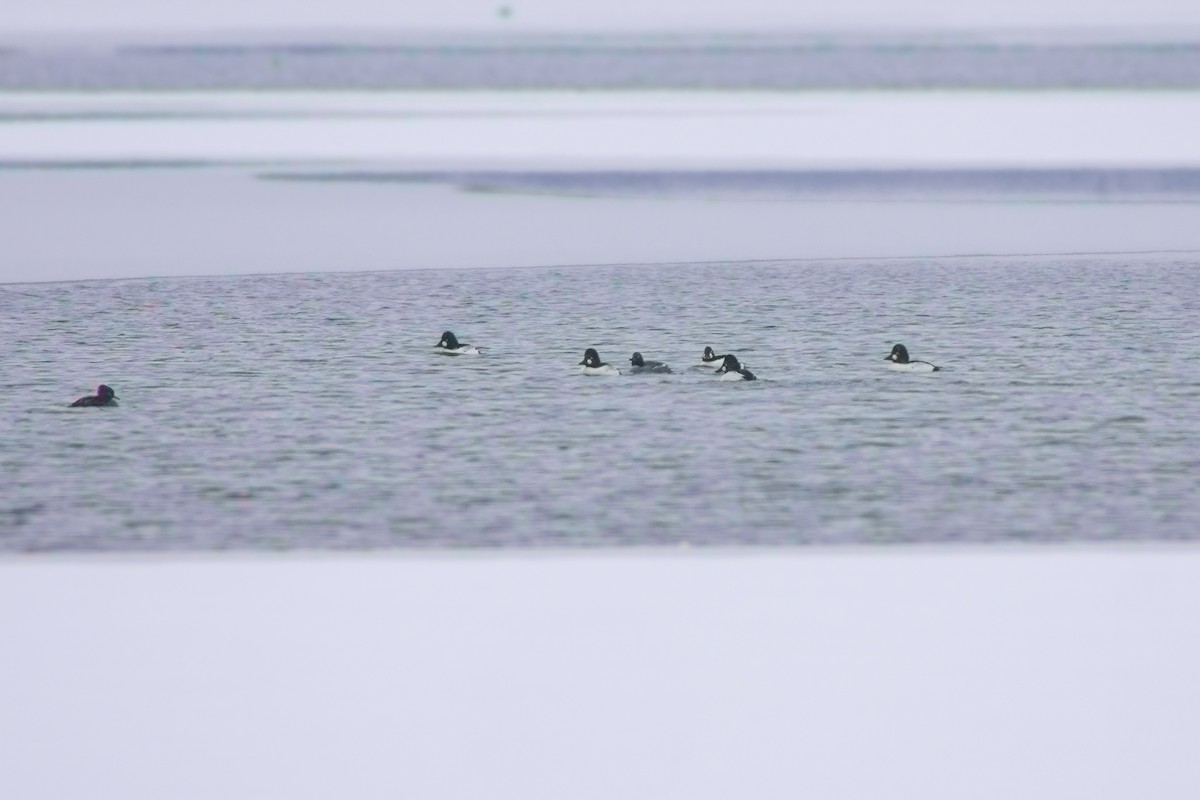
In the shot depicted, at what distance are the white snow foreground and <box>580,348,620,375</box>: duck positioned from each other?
3.14 metres

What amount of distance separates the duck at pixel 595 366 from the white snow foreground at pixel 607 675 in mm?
3137

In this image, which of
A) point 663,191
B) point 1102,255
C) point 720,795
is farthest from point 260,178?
point 720,795

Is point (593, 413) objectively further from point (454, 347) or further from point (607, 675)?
point (607, 675)

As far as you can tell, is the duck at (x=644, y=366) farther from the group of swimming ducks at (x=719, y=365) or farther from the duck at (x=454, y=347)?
the duck at (x=454, y=347)

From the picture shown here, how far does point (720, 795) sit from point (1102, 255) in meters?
10.0

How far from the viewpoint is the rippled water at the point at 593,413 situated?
6531 millimetres

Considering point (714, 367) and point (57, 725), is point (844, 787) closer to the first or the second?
point (57, 725)

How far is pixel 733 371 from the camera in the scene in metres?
8.92

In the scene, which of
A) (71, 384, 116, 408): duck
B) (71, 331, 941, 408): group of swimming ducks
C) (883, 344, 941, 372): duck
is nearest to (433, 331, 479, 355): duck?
(71, 331, 941, 408): group of swimming ducks

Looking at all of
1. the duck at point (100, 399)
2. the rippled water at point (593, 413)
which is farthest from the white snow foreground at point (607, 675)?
the duck at point (100, 399)

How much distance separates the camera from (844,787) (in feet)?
13.8

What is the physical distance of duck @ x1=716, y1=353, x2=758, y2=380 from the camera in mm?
8906

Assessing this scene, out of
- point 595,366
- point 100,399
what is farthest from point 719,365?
point 100,399

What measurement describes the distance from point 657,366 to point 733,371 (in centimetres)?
46
